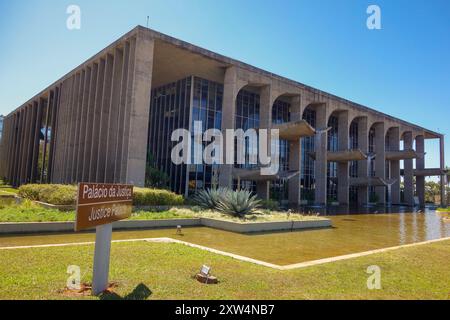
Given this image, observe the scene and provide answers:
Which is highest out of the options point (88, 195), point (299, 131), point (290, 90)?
point (290, 90)

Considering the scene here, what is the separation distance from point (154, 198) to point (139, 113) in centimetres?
825

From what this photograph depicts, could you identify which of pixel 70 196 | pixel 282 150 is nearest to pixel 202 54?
pixel 70 196

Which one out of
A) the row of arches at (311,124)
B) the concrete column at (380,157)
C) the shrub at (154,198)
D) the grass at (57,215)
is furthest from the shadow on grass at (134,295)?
the concrete column at (380,157)

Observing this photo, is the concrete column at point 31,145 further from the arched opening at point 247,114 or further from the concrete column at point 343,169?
the concrete column at point 343,169

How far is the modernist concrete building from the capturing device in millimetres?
25141

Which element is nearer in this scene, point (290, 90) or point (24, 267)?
point (24, 267)

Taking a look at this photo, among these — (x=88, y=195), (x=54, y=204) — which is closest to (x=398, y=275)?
(x=88, y=195)

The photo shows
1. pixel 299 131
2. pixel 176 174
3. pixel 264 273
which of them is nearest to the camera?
pixel 264 273

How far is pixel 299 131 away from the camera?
31.8 meters

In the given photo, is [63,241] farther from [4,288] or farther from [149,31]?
[149,31]

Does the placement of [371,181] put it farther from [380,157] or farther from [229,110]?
[229,110]

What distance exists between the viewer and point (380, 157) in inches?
1925

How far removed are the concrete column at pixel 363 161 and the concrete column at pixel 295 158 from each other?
1394 centimetres

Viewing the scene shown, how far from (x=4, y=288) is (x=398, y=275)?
7055mm
